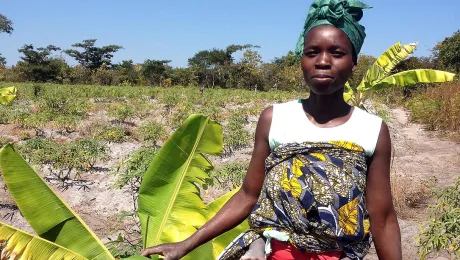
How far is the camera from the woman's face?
1117 mm

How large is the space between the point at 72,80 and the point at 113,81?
115 inches

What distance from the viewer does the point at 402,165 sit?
752cm

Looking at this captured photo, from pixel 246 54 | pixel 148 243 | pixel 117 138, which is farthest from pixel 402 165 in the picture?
pixel 246 54

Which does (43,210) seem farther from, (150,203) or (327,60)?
(327,60)

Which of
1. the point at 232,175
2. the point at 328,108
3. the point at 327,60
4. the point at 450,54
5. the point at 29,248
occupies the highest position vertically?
the point at 450,54

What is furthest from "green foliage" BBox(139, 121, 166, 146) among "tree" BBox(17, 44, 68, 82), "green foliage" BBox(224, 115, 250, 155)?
"tree" BBox(17, 44, 68, 82)

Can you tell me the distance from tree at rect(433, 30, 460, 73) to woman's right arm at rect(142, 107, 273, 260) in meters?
18.7

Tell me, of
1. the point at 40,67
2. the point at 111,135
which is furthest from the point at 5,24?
the point at 111,135

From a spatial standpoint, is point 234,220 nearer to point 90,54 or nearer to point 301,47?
point 301,47

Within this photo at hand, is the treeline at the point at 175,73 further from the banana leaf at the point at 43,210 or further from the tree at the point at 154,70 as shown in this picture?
the banana leaf at the point at 43,210

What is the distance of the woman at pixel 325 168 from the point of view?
108 centimetres

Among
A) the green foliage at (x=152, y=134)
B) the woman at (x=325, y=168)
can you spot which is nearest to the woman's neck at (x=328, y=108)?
the woman at (x=325, y=168)

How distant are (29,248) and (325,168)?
1.18 m

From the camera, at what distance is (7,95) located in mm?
5148
